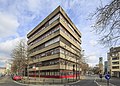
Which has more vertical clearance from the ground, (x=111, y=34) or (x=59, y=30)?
(x=59, y=30)

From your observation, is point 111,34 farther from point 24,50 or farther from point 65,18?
point 65,18

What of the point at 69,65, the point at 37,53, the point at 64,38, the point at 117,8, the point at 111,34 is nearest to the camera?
the point at 117,8

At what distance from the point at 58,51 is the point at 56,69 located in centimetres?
602

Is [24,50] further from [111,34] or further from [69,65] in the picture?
[111,34]

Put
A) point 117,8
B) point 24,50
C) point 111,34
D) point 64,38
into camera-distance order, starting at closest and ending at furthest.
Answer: point 117,8
point 111,34
point 24,50
point 64,38

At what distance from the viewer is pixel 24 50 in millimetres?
65562

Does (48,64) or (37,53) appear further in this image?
(37,53)

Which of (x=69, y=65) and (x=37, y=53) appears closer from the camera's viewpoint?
(x=69, y=65)

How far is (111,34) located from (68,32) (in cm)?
7036

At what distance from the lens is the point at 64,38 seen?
238ft

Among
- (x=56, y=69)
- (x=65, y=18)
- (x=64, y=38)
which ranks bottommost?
(x=56, y=69)

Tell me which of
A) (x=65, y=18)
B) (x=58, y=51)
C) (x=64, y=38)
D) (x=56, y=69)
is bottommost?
(x=56, y=69)

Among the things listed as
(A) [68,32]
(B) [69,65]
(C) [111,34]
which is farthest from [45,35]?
(C) [111,34]

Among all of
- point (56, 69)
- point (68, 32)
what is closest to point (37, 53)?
point (68, 32)
